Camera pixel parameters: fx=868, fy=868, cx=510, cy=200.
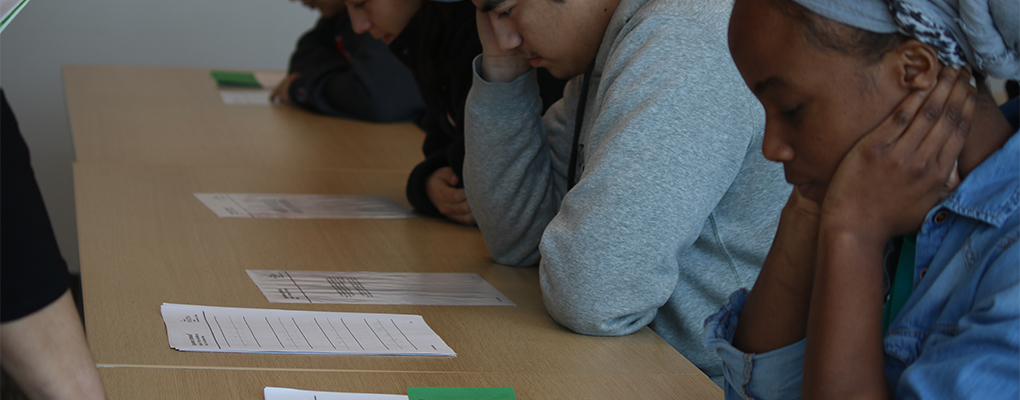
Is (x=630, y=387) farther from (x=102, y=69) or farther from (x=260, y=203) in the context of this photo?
(x=102, y=69)

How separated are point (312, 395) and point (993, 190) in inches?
23.9

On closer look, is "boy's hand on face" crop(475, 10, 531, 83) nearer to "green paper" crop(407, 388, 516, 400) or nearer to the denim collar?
"green paper" crop(407, 388, 516, 400)

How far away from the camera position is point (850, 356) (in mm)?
669

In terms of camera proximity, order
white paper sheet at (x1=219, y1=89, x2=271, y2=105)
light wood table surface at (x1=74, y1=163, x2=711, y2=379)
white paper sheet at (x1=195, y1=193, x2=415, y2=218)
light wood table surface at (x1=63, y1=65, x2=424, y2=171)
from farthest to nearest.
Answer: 1. white paper sheet at (x1=219, y1=89, x2=271, y2=105)
2. light wood table surface at (x1=63, y1=65, x2=424, y2=171)
3. white paper sheet at (x1=195, y1=193, x2=415, y2=218)
4. light wood table surface at (x1=74, y1=163, x2=711, y2=379)

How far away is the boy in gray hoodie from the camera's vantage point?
3.15 feet

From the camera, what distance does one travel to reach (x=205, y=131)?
2.23m

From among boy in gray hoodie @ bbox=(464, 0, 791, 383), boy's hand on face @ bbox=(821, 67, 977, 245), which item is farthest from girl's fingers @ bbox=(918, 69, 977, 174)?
boy in gray hoodie @ bbox=(464, 0, 791, 383)

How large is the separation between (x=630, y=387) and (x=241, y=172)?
1189mm

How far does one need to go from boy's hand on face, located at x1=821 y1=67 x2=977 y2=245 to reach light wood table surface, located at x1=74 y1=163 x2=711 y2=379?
12.9 inches

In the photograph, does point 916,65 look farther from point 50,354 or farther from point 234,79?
point 234,79

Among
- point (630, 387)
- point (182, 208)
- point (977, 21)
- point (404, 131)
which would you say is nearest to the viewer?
point (977, 21)

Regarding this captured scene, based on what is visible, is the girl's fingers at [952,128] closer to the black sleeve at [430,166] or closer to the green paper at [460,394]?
the green paper at [460,394]

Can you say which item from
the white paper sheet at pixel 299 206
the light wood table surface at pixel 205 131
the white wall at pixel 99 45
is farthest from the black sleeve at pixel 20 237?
the white wall at pixel 99 45

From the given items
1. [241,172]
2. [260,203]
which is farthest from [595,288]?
[241,172]
